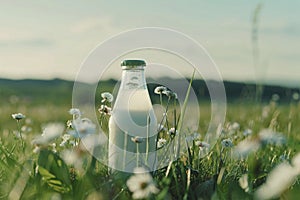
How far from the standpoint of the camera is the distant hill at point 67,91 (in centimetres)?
512

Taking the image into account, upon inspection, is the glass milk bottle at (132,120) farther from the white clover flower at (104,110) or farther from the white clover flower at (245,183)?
the white clover flower at (245,183)

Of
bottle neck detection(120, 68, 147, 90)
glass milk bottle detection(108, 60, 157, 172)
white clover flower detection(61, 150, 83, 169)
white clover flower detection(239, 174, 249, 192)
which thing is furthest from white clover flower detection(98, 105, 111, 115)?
white clover flower detection(239, 174, 249, 192)

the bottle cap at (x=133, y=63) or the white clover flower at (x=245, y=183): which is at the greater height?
the bottle cap at (x=133, y=63)

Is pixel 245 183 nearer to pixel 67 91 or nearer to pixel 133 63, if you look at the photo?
pixel 133 63

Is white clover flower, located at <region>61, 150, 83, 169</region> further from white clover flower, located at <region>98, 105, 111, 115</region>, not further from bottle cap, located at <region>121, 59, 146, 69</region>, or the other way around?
bottle cap, located at <region>121, 59, 146, 69</region>

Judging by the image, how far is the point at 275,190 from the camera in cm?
142

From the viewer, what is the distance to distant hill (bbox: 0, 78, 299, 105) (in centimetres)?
512

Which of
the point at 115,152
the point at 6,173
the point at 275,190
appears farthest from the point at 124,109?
the point at 275,190

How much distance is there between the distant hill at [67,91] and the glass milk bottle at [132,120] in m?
0.20

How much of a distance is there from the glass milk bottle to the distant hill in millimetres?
196

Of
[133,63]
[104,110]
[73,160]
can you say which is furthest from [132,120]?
[73,160]

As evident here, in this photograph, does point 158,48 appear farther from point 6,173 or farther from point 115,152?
point 6,173

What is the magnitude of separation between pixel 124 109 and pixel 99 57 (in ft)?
1.04

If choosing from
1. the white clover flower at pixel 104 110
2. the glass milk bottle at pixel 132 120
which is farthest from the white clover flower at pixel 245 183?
the white clover flower at pixel 104 110
